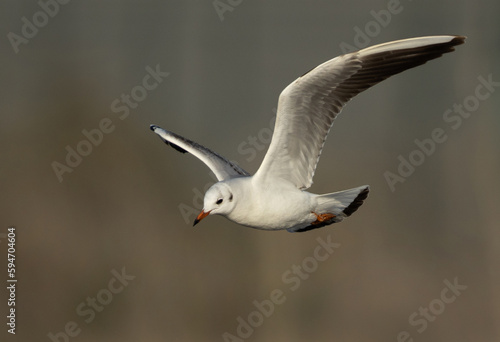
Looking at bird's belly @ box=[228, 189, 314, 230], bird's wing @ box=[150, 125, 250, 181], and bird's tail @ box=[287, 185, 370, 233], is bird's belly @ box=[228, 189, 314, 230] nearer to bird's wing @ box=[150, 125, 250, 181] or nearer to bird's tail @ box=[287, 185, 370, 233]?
bird's tail @ box=[287, 185, 370, 233]

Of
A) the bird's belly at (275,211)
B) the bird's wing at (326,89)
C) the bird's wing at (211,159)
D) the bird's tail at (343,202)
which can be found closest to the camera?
the bird's wing at (326,89)

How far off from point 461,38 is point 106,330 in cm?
794

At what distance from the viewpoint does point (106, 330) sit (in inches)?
432

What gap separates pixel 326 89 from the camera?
15.8 ft

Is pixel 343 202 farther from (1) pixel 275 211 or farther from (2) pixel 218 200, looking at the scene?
(2) pixel 218 200

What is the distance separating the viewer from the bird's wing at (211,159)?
5461 millimetres

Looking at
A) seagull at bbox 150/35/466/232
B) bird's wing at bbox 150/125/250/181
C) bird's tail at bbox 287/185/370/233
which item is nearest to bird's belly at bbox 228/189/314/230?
seagull at bbox 150/35/466/232

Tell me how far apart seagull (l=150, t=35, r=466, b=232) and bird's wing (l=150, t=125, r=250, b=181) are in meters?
0.05

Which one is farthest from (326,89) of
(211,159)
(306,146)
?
(211,159)

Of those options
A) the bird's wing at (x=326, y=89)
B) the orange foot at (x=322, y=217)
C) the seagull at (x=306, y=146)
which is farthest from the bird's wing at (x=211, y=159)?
the orange foot at (x=322, y=217)

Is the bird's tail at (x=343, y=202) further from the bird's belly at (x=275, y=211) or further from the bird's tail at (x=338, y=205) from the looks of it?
the bird's belly at (x=275, y=211)

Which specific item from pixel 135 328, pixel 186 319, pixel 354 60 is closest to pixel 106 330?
pixel 135 328

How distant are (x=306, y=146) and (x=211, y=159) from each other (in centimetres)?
85

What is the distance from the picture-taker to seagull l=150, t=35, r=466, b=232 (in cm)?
468
